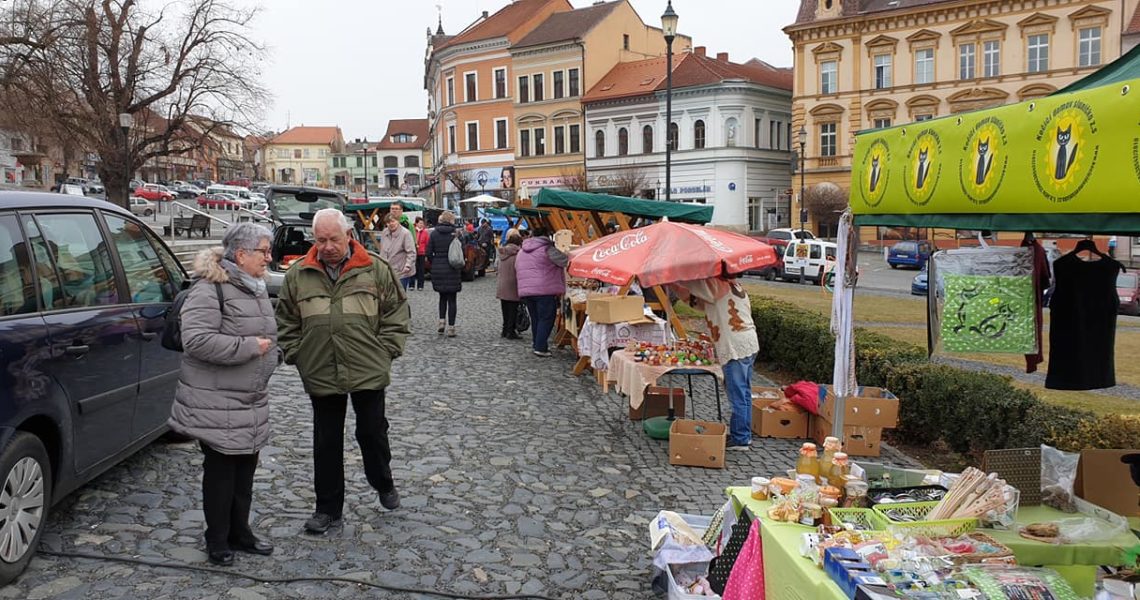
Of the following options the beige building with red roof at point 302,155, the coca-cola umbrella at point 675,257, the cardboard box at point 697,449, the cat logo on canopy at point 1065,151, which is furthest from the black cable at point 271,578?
the beige building with red roof at point 302,155

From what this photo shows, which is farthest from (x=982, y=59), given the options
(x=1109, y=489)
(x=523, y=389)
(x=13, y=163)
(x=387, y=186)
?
(x=387, y=186)

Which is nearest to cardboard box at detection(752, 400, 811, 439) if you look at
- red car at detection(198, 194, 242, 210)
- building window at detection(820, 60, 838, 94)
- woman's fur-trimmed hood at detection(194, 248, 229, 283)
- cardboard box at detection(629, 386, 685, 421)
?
cardboard box at detection(629, 386, 685, 421)

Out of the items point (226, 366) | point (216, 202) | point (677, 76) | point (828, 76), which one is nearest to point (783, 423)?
point (226, 366)

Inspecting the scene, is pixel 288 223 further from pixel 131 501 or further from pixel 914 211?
pixel 914 211

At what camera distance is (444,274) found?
44.0ft

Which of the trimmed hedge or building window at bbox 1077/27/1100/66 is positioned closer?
the trimmed hedge

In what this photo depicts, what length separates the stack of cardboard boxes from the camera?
293 inches

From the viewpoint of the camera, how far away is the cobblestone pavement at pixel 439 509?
458 cm

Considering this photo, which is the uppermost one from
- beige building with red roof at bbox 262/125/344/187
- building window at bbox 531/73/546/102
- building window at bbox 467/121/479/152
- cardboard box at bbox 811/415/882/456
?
beige building with red roof at bbox 262/125/344/187

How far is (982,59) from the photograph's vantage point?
4641 cm

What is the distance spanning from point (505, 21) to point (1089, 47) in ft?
130

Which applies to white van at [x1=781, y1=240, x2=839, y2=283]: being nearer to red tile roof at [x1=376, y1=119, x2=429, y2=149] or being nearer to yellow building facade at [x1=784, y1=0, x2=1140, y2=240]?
yellow building facade at [x1=784, y1=0, x2=1140, y2=240]

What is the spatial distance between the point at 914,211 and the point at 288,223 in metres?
15.3

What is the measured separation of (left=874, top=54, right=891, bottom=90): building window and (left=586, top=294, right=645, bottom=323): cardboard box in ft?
148
